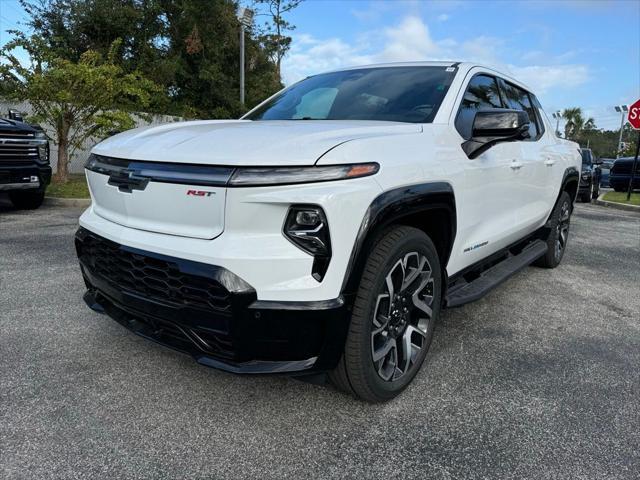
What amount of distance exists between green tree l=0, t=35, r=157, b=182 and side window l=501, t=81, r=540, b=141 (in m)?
8.41

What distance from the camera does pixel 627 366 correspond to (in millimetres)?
2926

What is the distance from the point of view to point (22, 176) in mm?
7176

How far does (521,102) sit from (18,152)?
6.69 m

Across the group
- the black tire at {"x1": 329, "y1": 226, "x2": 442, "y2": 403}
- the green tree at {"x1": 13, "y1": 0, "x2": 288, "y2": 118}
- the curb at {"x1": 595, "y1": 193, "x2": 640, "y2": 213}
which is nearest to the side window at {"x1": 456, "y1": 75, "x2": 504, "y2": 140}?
the black tire at {"x1": 329, "y1": 226, "x2": 442, "y2": 403}

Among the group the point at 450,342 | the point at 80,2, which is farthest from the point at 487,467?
the point at 80,2

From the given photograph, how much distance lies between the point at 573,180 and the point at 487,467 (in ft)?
13.8

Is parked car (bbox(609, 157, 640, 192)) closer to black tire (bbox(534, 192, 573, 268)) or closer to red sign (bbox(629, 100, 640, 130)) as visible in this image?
red sign (bbox(629, 100, 640, 130))

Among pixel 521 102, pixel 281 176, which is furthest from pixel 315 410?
pixel 521 102

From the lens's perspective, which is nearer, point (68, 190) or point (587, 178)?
point (68, 190)

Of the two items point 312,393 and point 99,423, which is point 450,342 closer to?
point 312,393

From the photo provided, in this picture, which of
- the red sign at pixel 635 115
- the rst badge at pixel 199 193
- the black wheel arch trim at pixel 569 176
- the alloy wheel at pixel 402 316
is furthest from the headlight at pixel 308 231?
the red sign at pixel 635 115

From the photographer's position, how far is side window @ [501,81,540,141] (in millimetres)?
3902

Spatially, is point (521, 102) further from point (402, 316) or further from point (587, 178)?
point (587, 178)

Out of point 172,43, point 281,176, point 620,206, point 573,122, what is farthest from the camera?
point 573,122
